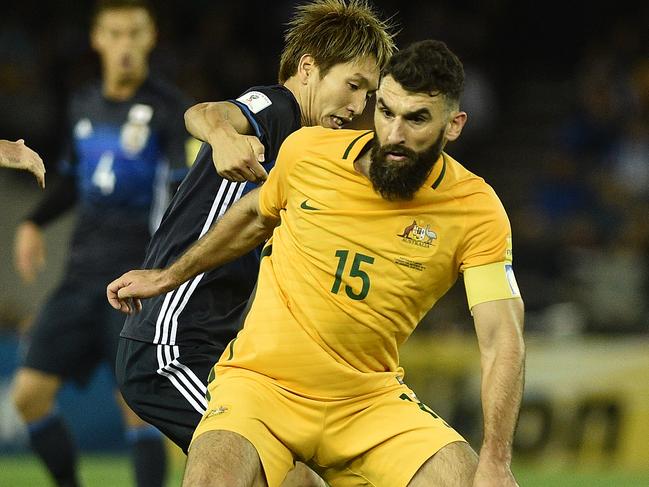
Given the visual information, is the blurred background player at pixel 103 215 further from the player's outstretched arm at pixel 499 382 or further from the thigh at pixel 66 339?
the player's outstretched arm at pixel 499 382

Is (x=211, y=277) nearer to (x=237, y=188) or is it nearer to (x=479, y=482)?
(x=237, y=188)

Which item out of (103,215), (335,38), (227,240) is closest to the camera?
(227,240)

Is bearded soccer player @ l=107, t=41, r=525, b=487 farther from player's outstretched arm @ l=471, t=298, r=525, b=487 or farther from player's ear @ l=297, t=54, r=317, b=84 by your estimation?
player's ear @ l=297, t=54, r=317, b=84

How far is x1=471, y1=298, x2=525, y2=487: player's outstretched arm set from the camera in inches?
159

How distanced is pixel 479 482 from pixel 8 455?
7.41 m

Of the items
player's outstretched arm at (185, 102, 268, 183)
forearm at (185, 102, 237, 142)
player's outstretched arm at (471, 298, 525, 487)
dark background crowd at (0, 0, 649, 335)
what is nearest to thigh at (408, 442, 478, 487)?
player's outstretched arm at (471, 298, 525, 487)

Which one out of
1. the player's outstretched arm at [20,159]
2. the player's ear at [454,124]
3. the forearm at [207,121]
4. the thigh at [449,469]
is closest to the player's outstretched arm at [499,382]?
the thigh at [449,469]

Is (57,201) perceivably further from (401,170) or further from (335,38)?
(401,170)

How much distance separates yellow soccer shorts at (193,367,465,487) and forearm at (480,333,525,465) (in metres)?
0.30

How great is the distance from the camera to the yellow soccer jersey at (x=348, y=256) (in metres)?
4.34

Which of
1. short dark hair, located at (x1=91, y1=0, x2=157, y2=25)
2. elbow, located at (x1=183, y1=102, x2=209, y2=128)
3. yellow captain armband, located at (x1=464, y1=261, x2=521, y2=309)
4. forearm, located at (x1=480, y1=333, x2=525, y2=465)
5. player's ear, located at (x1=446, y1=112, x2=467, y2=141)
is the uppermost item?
player's ear, located at (x1=446, y1=112, x2=467, y2=141)

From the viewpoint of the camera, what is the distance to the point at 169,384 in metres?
4.88

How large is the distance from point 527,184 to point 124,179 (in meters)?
8.67

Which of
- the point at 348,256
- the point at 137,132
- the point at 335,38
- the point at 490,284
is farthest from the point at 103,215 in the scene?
the point at 490,284
